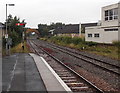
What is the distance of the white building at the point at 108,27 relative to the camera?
3075 centimetres

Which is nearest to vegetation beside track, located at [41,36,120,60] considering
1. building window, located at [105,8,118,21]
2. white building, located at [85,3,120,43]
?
white building, located at [85,3,120,43]

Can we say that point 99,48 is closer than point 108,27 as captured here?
Yes

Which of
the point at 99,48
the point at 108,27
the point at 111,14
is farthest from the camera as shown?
the point at 111,14

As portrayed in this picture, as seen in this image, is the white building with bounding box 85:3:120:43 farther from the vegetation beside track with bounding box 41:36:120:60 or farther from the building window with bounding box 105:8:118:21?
the vegetation beside track with bounding box 41:36:120:60

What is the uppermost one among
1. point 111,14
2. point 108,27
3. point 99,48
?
point 111,14

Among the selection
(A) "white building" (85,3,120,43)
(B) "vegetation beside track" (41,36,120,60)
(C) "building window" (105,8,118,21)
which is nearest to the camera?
(B) "vegetation beside track" (41,36,120,60)

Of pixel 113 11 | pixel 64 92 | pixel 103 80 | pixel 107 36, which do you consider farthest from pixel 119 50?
pixel 64 92

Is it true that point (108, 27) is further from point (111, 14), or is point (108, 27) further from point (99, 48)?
point (99, 48)

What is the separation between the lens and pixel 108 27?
107ft

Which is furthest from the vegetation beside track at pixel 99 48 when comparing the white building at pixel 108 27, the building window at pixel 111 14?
the building window at pixel 111 14

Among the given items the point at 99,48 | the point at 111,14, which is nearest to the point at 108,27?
the point at 111,14

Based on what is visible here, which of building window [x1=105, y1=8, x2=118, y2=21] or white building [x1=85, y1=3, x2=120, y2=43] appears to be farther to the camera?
building window [x1=105, y1=8, x2=118, y2=21]

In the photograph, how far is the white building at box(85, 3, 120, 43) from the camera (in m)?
30.8

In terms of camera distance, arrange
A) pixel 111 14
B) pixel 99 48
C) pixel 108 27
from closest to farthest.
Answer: pixel 99 48, pixel 108 27, pixel 111 14
